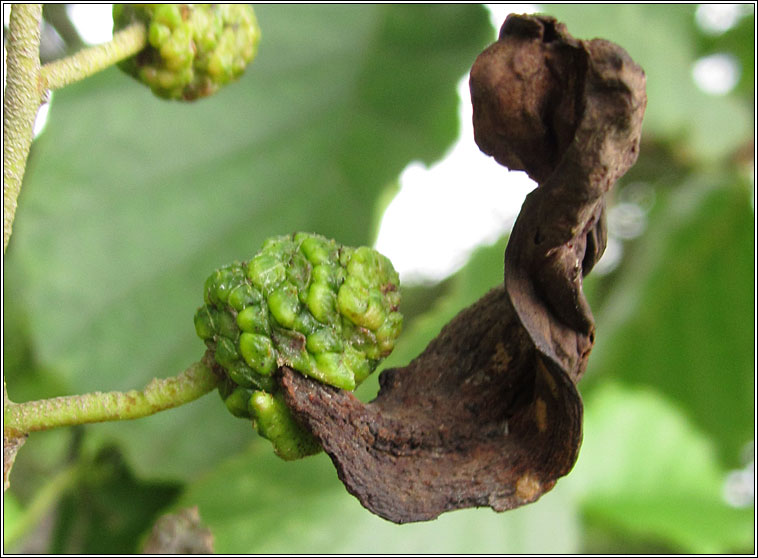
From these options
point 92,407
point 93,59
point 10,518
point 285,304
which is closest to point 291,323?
point 285,304

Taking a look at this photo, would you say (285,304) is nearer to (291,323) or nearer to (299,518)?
(291,323)

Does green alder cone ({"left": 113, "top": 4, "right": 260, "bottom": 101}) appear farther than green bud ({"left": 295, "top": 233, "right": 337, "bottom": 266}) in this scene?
Yes

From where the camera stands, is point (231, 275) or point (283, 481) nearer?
point (231, 275)

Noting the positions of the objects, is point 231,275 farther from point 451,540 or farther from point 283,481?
point 451,540

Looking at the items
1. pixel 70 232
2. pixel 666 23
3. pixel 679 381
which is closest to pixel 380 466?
pixel 70 232

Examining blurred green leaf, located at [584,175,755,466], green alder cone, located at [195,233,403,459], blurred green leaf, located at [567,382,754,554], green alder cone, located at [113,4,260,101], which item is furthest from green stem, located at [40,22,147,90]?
blurred green leaf, located at [584,175,755,466]

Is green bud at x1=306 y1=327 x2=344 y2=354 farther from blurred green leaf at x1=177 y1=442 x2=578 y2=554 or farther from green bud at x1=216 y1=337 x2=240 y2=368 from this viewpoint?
blurred green leaf at x1=177 y1=442 x2=578 y2=554
